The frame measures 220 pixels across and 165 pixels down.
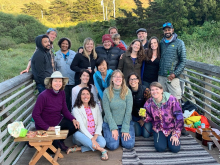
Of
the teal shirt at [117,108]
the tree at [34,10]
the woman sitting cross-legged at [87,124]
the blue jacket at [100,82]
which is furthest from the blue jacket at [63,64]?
the tree at [34,10]

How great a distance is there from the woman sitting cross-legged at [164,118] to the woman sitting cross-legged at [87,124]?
89cm

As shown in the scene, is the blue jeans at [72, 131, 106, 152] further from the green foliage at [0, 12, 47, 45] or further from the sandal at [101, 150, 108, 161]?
the green foliage at [0, 12, 47, 45]

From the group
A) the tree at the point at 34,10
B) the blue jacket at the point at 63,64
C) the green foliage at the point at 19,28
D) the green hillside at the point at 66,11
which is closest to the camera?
the blue jacket at the point at 63,64

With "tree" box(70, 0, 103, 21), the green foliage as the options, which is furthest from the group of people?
"tree" box(70, 0, 103, 21)

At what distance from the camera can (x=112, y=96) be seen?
3.70 metres

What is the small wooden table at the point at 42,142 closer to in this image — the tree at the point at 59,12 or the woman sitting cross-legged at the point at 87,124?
the woman sitting cross-legged at the point at 87,124

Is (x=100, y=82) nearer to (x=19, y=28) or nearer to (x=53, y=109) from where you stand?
(x=53, y=109)

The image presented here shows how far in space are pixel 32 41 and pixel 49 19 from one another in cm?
1183

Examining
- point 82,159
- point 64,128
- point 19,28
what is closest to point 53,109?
point 64,128

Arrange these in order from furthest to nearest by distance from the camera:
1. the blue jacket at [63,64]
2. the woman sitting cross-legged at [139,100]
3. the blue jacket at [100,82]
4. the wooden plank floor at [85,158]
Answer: the blue jacket at [63,64] < the blue jacket at [100,82] < the woman sitting cross-legged at [139,100] < the wooden plank floor at [85,158]

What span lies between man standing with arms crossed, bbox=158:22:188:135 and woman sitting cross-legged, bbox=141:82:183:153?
0.98 metres

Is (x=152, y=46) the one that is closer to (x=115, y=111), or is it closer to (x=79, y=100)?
(x=115, y=111)

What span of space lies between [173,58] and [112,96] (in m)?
1.63

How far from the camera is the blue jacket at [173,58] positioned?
4309 millimetres
